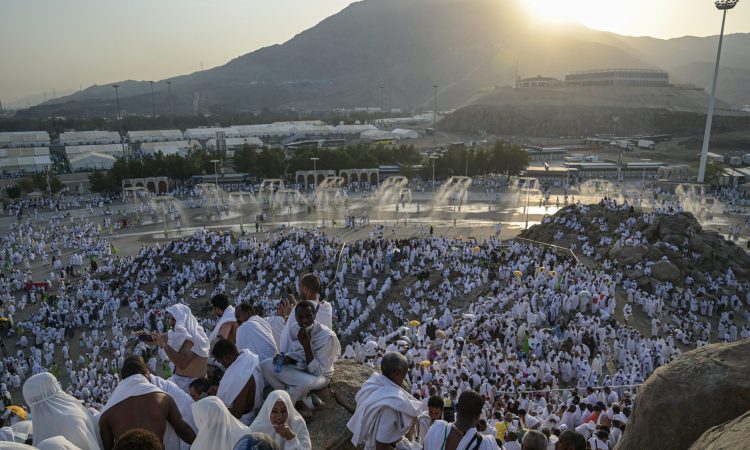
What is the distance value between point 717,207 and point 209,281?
34824 millimetres

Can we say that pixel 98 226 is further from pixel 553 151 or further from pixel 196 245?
pixel 553 151

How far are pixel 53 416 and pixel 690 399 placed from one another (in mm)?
5250

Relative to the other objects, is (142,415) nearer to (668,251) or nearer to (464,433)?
(464,433)

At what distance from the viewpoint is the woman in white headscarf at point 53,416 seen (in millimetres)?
3354

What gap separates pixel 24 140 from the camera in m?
70.9

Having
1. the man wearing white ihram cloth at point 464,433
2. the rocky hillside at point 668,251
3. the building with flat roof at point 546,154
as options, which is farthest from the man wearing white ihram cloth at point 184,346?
the building with flat roof at point 546,154

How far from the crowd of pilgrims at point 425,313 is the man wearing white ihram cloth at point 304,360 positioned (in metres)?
0.82

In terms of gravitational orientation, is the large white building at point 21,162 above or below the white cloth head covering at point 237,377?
below

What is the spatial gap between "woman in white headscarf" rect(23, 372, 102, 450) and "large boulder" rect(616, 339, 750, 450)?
474 centimetres

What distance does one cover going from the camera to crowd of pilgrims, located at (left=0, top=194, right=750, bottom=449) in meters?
10.2

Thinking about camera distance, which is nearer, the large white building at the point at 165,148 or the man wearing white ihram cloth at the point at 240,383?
the man wearing white ihram cloth at the point at 240,383

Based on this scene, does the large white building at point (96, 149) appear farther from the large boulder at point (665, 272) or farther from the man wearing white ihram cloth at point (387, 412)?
the man wearing white ihram cloth at point (387, 412)

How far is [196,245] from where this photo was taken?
2381cm

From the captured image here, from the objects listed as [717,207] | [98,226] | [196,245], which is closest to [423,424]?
[196,245]
